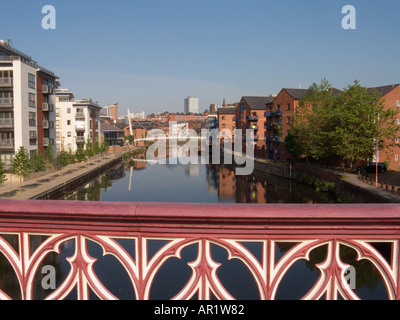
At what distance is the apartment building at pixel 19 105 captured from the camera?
32750mm

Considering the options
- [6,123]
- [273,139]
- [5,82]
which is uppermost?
[5,82]

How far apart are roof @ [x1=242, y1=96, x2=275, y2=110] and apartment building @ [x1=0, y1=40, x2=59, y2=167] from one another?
34.3 m

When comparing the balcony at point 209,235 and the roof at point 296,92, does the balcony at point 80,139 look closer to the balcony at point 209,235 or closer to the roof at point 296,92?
the roof at point 296,92

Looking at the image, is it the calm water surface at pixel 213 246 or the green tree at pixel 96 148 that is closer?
the calm water surface at pixel 213 246

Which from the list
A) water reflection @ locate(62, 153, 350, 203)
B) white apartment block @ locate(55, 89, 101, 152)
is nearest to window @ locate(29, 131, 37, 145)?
water reflection @ locate(62, 153, 350, 203)

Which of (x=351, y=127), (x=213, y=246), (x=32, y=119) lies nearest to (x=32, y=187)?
(x=32, y=119)

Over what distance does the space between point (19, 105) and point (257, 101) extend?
39.8 m

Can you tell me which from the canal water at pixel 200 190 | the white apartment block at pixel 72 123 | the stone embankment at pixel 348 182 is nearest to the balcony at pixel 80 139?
the white apartment block at pixel 72 123

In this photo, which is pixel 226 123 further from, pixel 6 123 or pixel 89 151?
pixel 6 123

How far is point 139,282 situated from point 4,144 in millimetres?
35661

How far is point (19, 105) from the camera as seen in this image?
32.9m

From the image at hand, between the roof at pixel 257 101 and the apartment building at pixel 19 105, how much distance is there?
34.3 m

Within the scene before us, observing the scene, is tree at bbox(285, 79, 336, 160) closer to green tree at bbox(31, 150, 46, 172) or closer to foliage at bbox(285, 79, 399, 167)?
foliage at bbox(285, 79, 399, 167)

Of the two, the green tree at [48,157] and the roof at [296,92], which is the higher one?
the roof at [296,92]
